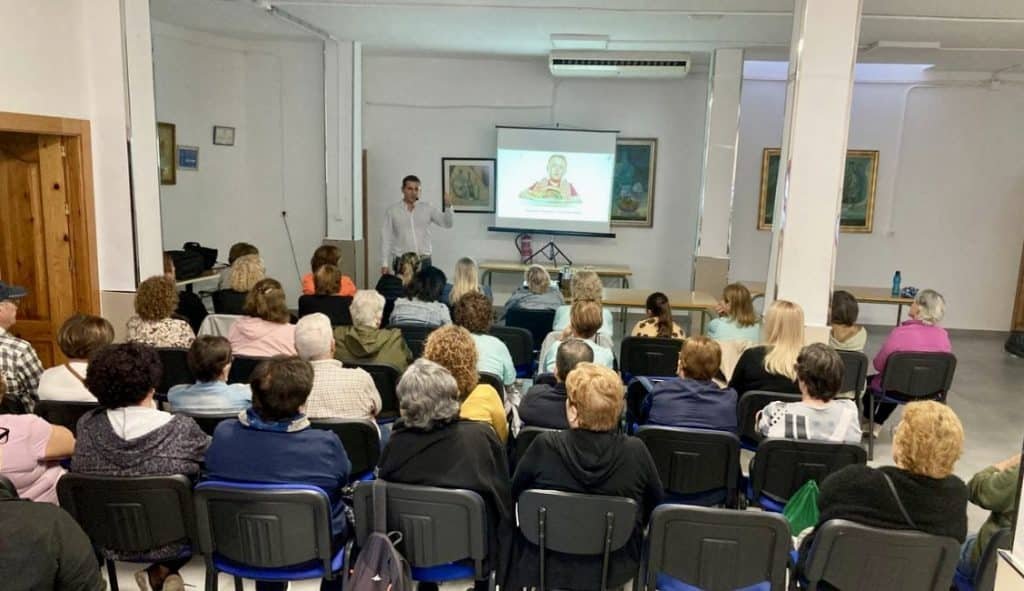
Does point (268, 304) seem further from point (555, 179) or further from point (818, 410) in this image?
point (555, 179)

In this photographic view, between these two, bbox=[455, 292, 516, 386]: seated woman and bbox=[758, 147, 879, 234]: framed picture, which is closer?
bbox=[455, 292, 516, 386]: seated woman

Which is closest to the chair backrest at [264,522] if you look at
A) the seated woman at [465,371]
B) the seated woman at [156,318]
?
the seated woman at [465,371]

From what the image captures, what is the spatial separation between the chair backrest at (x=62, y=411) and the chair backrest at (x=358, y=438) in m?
0.92

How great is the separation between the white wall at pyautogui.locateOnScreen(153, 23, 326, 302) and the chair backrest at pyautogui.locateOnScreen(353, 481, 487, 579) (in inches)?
246

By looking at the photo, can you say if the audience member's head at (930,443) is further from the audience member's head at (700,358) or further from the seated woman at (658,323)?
the seated woman at (658,323)

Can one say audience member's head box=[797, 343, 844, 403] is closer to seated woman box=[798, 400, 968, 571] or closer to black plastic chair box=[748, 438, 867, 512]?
black plastic chair box=[748, 438, 867, 512]

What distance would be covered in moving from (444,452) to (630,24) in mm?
5271

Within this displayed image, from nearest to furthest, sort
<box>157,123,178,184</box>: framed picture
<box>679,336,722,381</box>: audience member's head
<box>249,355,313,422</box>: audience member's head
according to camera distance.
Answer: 1. <box>249,355,313,422</box>: audience member's head
2. <box>679,336,722,381</box>: audience member's head
3. <box>157,123,178,184</box>: framed picture

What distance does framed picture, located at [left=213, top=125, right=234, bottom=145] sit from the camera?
7957mm

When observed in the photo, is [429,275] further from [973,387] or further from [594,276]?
[973,387]

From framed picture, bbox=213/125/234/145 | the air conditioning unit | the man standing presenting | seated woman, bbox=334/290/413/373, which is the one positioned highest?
the air conditioning unit

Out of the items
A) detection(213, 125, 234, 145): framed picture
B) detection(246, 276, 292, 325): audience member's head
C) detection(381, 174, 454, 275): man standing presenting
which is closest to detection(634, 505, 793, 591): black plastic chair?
detection(246, 276, 292, 325): audience member's head

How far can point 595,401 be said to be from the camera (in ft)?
7.12

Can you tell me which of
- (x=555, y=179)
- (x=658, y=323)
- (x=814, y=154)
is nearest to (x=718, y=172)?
(x=555, y=179)
